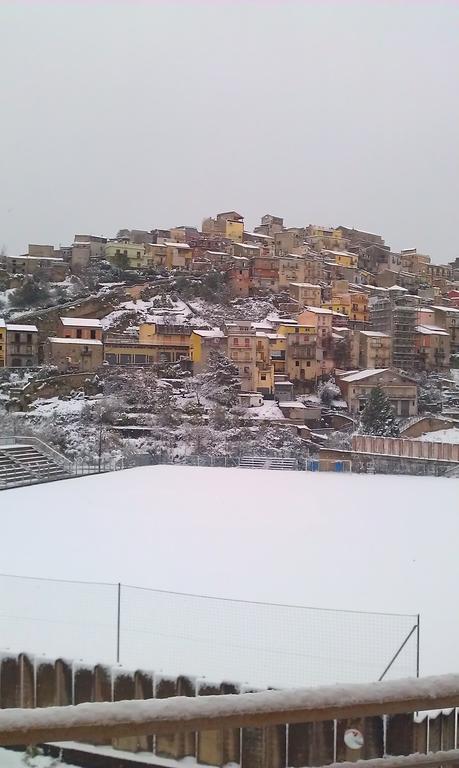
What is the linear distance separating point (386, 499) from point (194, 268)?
46.4 m

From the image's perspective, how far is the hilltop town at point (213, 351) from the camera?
36938mm

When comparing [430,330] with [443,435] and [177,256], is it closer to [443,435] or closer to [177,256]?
[443,435]

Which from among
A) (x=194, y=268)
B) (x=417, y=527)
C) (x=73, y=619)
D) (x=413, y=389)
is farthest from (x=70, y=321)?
(x=73, y=619)

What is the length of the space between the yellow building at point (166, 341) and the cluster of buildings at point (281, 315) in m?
0.08

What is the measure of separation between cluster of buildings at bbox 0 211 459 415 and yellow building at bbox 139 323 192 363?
76 millimetres

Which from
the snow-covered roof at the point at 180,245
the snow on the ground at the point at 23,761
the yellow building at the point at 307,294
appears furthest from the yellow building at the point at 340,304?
the snow on the ground at the point at 23,761

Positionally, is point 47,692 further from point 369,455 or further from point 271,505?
point 369,455

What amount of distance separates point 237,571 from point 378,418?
100 ft

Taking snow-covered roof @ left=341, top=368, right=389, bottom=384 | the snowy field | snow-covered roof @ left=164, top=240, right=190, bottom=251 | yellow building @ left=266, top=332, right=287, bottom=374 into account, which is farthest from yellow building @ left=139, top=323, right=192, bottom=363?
the snowy field

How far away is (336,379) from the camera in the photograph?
1806 inches

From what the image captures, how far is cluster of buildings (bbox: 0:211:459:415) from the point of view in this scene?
4348 centimetres

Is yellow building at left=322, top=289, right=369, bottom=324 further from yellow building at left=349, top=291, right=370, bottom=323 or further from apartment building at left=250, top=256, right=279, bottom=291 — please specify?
apartment building at left=250, top=256, right=279, bottom=291

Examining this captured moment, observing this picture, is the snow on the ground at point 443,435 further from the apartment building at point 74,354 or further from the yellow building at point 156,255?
the yellow building at point 156,255

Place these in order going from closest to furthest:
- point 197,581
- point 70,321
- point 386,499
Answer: point 197,581 < point 386,499 < point 70,321
